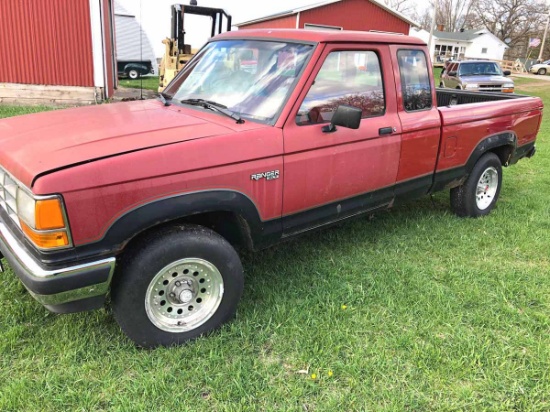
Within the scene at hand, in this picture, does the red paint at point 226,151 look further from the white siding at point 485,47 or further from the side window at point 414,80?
the white siding at point 485,47

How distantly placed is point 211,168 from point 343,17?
24802 millimetres

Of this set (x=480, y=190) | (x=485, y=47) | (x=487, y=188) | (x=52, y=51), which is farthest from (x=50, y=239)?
(x=485, y=47)

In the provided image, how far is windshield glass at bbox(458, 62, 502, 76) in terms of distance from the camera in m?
17.6

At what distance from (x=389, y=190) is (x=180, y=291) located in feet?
6.78

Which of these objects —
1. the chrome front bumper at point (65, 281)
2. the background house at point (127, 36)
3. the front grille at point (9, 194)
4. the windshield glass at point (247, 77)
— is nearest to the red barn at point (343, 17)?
the background house at point (127, 36)

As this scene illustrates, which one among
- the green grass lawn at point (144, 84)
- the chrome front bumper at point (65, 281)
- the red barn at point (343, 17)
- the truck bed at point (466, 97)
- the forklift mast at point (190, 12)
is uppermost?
the red barn at point (343, 17)

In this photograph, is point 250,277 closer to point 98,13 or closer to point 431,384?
point 431,384

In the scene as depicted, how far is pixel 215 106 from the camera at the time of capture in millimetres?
3262

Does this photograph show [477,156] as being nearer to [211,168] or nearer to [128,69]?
[211,168]

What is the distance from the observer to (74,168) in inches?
89.0

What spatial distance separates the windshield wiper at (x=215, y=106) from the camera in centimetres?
304

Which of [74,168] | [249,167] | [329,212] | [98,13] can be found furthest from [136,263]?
[98,13]

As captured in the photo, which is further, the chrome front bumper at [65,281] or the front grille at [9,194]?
the front grille at [9,194]

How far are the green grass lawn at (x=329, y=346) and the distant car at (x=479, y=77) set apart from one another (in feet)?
47.1
